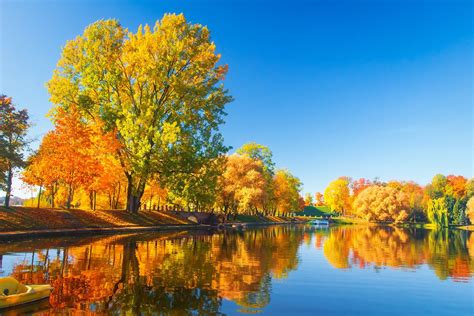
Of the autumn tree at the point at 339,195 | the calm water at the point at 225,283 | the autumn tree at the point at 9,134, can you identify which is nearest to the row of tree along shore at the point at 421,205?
the autumn tree at the point at 339,195

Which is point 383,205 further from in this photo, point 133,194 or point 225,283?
point 225,283

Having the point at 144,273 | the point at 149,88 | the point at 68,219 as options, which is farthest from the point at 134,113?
the point at 144,273

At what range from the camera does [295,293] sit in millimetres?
12914

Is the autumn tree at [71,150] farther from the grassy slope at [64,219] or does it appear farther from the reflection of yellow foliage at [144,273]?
the reflection of yellow foliage at [144,273]

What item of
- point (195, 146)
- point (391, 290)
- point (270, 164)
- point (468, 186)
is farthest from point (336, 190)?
point (391, 290)

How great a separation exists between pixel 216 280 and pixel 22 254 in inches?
403

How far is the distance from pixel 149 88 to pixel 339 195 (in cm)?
12927

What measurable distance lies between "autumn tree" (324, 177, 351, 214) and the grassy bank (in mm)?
119496

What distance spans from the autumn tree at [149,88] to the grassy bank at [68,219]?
513 cm

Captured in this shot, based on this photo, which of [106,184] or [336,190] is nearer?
[106,184]

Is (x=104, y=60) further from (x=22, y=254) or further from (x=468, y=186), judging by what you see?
(x=468, y=186)

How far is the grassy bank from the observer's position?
89.7ft

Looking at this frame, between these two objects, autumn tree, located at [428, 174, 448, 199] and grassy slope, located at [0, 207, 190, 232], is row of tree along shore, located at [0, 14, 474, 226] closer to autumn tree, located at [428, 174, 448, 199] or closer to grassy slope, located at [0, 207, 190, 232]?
grassy slope, located at [0, 207, 190, 232]

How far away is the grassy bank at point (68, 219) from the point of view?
1077 inches
